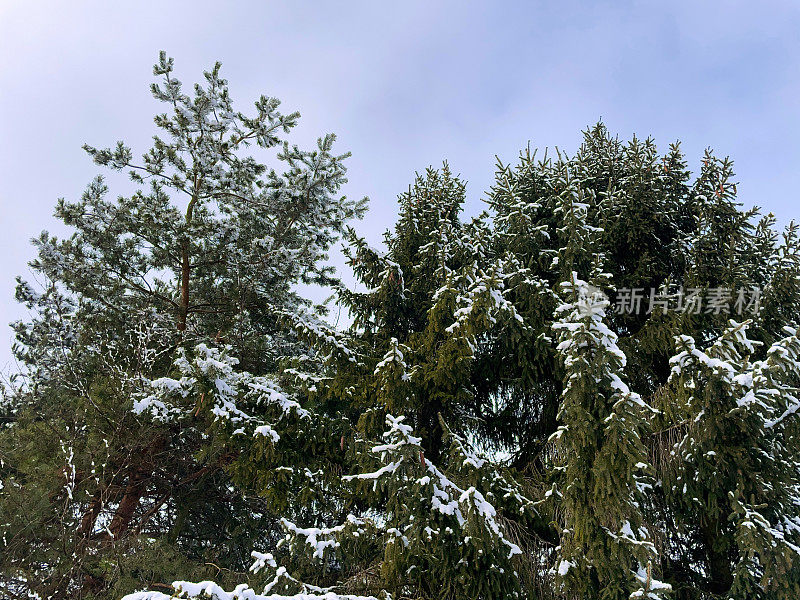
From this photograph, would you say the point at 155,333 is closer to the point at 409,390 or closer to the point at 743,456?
the point at 409,390

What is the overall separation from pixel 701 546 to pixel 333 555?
163 inches

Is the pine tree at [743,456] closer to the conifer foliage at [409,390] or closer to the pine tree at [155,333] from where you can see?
the conifer foliage at [409,390]

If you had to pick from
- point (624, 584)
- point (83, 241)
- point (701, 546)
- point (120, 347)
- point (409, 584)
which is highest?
point (83, 241)

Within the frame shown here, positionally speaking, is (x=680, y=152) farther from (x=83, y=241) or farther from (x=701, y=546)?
(x=83, y=241)

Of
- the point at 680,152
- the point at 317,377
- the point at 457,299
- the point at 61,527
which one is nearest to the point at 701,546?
the point at 457,299

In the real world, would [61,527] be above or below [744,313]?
below

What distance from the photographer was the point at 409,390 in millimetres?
6566

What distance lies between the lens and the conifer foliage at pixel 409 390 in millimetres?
4766

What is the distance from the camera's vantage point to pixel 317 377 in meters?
7.49

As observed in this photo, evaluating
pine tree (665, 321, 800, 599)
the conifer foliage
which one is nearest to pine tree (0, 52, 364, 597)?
the conifer foliage

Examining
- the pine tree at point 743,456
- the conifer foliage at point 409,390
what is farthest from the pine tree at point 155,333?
the pine tree at point 743,456

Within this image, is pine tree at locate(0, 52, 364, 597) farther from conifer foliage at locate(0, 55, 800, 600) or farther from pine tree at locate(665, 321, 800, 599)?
pine tree at locate(665, 321, 800, 599)

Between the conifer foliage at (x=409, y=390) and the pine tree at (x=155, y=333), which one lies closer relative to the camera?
the conifer foliage at (x=409, y=390)

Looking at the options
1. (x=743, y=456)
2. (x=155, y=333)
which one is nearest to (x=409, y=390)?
(x=743, y=456)
